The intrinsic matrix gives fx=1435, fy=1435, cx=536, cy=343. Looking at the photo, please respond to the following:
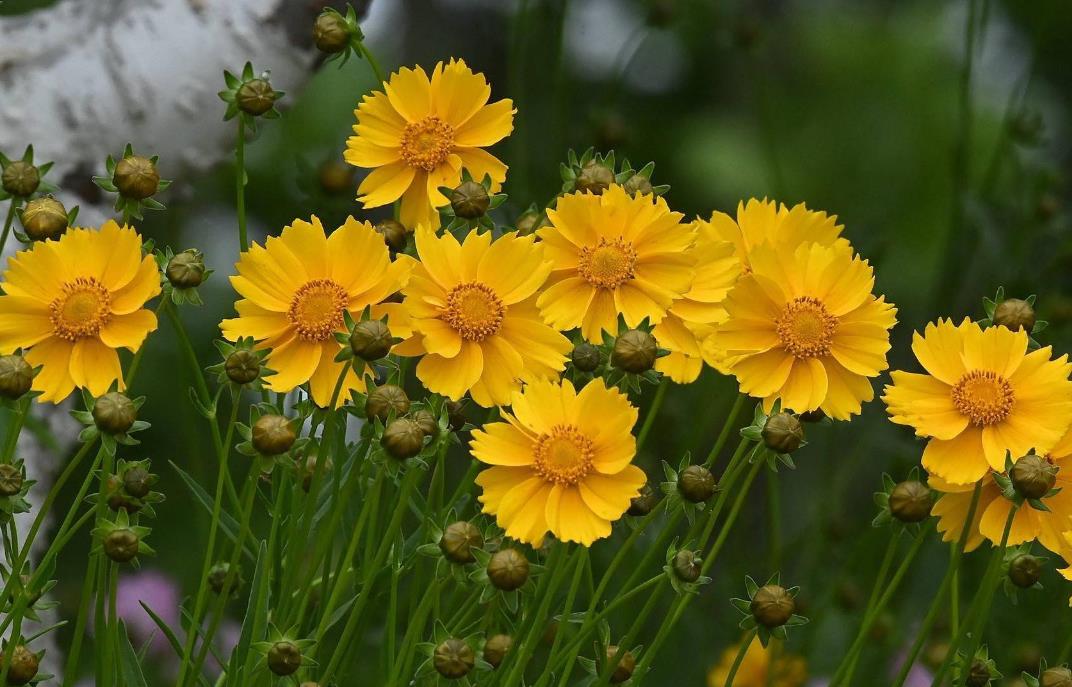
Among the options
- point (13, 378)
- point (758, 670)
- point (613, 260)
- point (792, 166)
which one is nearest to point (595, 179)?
point (613, 260)

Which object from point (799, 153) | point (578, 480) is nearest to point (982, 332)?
point (578, 480)

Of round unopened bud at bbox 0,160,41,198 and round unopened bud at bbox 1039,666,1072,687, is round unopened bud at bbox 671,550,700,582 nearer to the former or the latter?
round unopened bud at bbox 1039,666,1072,687

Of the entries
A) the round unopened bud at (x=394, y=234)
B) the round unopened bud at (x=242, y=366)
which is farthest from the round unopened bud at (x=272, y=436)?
the round unopened bud at (x=394, y=234)

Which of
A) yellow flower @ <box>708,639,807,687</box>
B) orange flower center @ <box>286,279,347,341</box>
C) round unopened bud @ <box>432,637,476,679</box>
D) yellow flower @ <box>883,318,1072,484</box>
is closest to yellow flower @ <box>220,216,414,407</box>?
orange flower center @ <box>286,279,347,341</box>

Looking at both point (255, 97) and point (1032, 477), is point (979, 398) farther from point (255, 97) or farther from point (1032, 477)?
point (255, 97)

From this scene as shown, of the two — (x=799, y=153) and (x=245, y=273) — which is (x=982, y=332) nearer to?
Answer: (x=245, y=273)

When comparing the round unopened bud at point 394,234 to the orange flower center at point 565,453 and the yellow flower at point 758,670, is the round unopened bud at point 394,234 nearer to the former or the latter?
the orange flower center at point 565,453
